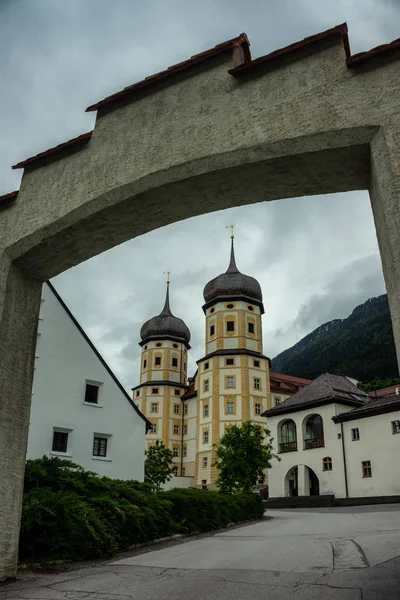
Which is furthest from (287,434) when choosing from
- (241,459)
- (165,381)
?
(165,381)

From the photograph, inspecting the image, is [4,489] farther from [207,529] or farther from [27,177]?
[207,529]

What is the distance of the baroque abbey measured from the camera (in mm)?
60250

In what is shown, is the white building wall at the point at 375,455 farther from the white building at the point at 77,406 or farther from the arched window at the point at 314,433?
the white building at the point at 77,406

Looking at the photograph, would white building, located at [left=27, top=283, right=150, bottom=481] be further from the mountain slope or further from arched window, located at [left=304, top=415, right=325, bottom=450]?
the mountain slope

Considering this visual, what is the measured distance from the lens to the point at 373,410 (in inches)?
1363

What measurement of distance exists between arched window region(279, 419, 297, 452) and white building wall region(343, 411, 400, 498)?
249 inches

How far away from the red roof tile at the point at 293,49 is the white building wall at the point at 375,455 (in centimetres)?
3214

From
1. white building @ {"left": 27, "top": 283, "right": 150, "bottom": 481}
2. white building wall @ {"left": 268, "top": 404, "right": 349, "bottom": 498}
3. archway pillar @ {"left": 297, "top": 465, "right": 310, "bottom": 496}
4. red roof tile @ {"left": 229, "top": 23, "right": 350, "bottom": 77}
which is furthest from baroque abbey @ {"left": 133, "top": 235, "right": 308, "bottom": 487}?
red roof tile @ {"left": 229, "top": 23, "right": 350, "bottom": 77}

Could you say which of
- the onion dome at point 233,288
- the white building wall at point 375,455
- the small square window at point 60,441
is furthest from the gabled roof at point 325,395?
the onion dome at point 233,288

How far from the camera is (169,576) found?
6.80 metres

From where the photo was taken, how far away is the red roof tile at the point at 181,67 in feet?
16.9

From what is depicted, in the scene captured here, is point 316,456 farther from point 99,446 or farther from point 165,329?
point 165,329

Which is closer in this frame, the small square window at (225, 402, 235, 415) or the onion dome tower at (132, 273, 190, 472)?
the small square window at (225, 402, 235, 415)

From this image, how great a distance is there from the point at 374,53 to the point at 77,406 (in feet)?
65.0
